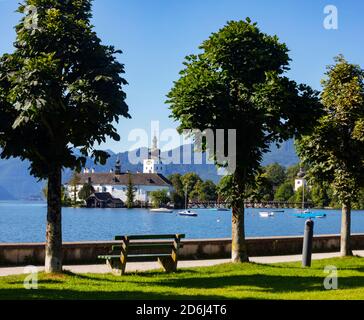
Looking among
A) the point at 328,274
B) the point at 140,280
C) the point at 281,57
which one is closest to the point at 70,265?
the point at 140,280

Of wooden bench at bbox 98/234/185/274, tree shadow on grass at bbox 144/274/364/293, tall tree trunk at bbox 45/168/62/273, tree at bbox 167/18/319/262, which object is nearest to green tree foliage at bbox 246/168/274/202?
tree at bbox 167/18/319/262

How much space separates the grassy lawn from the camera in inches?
508

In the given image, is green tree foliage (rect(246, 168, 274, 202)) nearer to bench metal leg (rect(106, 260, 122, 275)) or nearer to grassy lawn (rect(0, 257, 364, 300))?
grassy lawn (rect(0, 257, 364, 300))

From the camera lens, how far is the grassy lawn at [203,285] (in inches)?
508

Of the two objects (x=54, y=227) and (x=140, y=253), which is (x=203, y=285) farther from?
(x=54, y=227)

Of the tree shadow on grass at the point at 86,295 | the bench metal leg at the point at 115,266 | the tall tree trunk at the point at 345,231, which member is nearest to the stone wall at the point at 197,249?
the tall tree trunk at the point at 345,231

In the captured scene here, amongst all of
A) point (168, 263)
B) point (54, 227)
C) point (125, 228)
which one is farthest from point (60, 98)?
point (125, 228)

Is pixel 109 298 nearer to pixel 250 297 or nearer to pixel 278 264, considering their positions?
pixel 250 297

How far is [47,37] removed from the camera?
1650 centimetres

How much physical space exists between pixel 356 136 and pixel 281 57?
457 centimetres

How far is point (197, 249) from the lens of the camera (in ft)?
73.2

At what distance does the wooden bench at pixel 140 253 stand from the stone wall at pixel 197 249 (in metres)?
2.43

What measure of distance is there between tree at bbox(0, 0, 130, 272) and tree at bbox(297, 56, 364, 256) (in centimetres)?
951

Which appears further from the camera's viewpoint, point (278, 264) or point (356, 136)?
point (356, 136)
